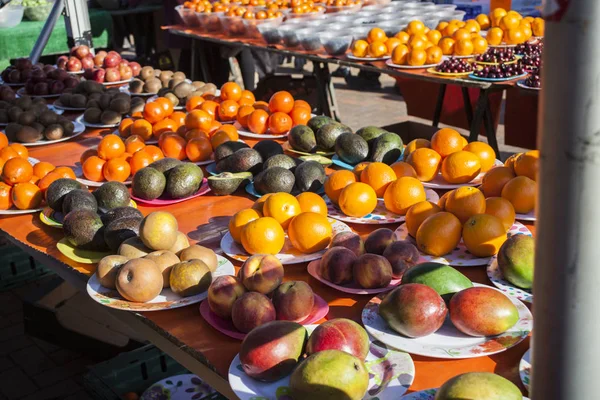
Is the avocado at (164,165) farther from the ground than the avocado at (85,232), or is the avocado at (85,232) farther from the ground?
the avocado at (164,165)

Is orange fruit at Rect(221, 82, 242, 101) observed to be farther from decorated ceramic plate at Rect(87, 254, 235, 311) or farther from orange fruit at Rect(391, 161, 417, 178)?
decorated ceramic plate at Rect(87, 254, 235, 311)

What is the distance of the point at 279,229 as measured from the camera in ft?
5.90

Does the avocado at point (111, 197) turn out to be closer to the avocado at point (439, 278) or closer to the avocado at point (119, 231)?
the avocado at point (119, 231)

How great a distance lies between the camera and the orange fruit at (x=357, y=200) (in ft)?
6.57

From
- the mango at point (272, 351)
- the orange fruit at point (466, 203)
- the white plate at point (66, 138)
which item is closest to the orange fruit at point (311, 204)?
the orange fruit at point (466, 203)

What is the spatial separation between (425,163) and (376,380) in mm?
1130

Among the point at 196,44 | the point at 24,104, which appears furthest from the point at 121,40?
the point at 24,104

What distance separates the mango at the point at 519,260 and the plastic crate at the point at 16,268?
2961 mm

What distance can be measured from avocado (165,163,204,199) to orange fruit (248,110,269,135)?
28.2 inches

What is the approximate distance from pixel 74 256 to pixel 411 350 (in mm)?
1053

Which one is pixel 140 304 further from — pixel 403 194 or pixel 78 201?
pixel 403 194

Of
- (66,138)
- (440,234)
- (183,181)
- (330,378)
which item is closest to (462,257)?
(440,234)

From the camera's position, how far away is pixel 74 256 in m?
1.90

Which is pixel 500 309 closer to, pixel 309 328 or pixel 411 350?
pixel 411 350
